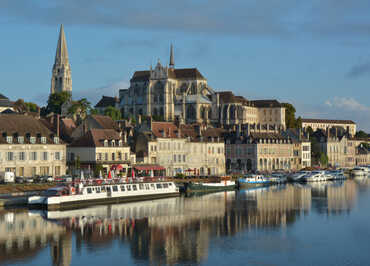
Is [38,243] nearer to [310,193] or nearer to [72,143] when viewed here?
[72,143]

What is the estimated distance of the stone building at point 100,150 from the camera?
87438 mm

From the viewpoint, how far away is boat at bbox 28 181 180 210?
210 feet

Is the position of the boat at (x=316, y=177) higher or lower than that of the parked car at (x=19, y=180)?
lower

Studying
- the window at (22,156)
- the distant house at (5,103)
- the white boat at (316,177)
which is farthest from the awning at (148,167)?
the distant house at (5,103)

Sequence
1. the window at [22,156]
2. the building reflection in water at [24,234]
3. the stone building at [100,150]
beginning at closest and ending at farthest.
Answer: the building reflection in water at [24,234] → the window at [22,156] → the stone building at [100,150]

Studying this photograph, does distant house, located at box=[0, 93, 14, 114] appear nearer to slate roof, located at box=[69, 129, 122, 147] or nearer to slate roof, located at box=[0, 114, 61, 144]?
slate roof, located at box=[69, 129, 122, 147]

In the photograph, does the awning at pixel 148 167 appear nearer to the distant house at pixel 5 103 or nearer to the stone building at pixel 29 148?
the stone building at pixel 29 148

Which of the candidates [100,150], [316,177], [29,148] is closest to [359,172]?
[316,177]

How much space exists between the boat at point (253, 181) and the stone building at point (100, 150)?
19678mm

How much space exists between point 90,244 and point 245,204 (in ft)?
97.1

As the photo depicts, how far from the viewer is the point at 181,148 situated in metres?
107

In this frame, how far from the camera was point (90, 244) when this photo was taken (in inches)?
1885

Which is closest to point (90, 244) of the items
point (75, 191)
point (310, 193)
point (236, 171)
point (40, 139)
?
point (75, 191)

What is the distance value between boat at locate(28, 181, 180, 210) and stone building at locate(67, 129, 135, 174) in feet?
36.1
